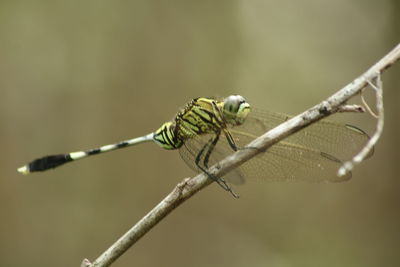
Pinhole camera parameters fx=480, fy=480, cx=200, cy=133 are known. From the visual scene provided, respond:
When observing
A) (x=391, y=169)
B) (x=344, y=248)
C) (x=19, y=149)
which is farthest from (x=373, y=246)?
(x=19, y=149)

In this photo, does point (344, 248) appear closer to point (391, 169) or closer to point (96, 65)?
point (391, 169)

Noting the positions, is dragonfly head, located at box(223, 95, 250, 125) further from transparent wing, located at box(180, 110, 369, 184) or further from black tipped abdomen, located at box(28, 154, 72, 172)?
black tipped abdomen, located at box(28, 154, 72, 172)

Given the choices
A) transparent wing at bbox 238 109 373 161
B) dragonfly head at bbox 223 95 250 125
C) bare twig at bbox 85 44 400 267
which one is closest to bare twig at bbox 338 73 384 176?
bare twig at bbox 85 44 400 267

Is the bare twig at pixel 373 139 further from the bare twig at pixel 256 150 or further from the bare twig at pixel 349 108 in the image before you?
the bare twig at pixel 349 108

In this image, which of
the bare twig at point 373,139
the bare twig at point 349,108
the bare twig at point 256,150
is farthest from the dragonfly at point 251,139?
the bare twig at point 373,139

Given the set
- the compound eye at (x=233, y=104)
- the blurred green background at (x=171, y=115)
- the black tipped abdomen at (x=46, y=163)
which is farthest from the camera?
the blurred green background at (x=171, y=115)
